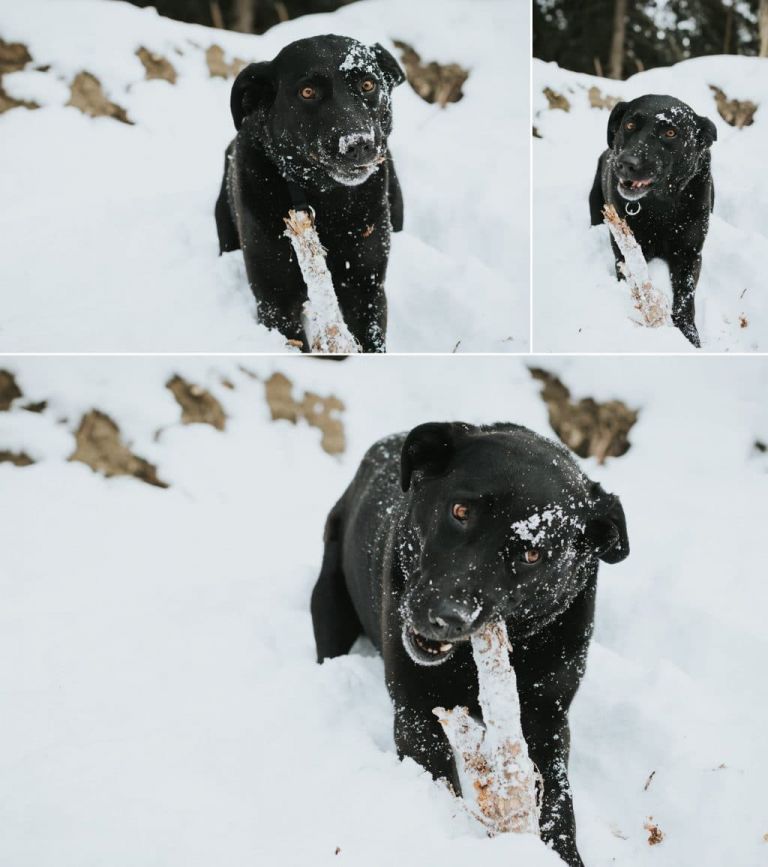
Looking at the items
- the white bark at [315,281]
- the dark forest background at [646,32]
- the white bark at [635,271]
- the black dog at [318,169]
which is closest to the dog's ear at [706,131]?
the dark forest background at [646,32]

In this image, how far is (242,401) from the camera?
12.7 ft

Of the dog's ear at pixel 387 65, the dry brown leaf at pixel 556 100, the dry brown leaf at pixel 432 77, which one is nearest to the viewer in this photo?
the dog's ear at pixel 387 65

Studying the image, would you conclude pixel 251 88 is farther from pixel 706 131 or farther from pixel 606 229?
pixel 706 131

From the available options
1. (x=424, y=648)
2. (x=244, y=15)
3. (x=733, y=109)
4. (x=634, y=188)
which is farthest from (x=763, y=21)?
(x=424, y=648)

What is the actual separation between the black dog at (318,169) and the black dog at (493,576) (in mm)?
1018

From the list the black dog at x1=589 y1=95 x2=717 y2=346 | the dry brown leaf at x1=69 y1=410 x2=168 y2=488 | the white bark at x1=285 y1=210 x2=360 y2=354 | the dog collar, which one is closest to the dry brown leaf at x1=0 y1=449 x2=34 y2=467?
the dry brown leaf at x1=69 y1=410 x2=168 y2=488

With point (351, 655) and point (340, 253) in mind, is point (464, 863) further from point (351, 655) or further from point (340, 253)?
point (340, 253)

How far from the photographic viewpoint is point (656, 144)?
10.3 feet

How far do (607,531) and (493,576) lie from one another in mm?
312

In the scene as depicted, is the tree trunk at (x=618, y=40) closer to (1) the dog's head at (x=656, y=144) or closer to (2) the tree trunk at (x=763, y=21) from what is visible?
(1) the dog's head at (x=656, y=144)

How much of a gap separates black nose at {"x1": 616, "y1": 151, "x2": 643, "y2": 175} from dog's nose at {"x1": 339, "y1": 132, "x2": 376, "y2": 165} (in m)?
0.93

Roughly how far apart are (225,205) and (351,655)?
69.1 inches

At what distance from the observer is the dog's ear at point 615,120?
3.12 meters

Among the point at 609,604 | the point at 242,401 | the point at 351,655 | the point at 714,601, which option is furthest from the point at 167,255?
the point at 714,601
